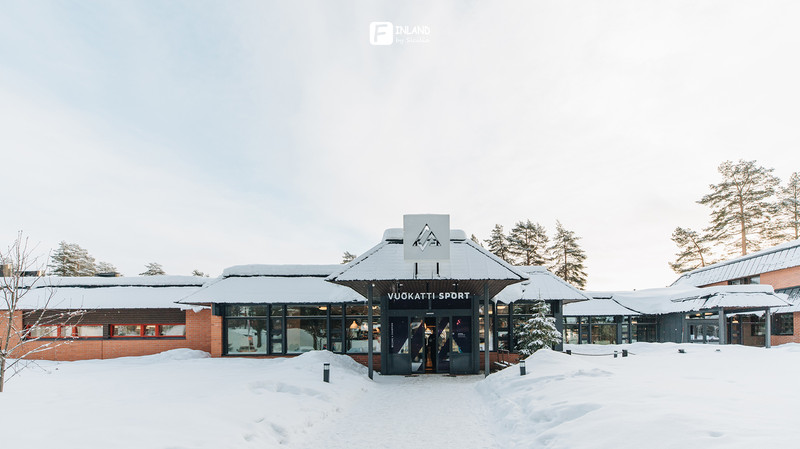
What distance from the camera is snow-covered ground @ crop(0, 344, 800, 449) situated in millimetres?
6691

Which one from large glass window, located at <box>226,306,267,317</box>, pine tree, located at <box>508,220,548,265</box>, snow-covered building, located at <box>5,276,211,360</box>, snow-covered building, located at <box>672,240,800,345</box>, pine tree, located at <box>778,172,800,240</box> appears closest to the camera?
large glass window, located at <box>226,306,267,317</box>

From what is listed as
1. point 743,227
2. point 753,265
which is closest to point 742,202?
point 743,227

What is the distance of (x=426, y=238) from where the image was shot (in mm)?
16531

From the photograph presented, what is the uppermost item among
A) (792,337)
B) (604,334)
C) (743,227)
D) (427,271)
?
(743,227)

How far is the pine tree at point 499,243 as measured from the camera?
59.2m

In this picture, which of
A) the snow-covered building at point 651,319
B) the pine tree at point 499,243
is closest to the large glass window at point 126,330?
the snow-covered building at point 651,319

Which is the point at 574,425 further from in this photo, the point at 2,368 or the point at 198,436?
the point at 2,368

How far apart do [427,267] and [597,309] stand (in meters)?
23.0

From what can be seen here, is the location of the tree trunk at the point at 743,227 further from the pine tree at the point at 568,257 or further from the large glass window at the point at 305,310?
the large glass window at the point at 305,310

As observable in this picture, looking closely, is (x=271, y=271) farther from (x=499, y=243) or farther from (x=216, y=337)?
(x=499, y=243)

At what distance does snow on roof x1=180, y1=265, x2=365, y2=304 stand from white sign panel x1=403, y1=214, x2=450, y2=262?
542 cm

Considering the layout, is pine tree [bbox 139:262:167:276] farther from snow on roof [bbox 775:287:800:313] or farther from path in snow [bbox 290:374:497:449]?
snow on roof [bbox 775:287:800:313]

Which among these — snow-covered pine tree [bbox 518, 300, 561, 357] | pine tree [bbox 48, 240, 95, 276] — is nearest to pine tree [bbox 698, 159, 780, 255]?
snow-covered pine tree [bbox 518, 300, 561, 357]

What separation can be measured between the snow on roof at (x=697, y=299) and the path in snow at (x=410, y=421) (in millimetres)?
21488
